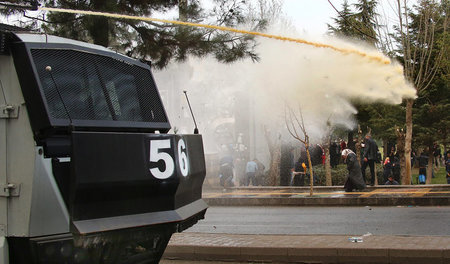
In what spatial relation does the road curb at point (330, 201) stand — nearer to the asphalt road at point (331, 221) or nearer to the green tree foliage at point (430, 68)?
the asphalt road at point (331, 221)

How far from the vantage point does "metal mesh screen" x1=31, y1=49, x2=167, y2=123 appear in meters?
4.84

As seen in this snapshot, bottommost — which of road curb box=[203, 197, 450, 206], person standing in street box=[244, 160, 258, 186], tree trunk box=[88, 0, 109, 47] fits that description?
road curb box=[203, 197, 450, 206]

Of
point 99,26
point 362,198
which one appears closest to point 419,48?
point 362,198

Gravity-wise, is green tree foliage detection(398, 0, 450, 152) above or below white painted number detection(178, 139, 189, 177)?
above

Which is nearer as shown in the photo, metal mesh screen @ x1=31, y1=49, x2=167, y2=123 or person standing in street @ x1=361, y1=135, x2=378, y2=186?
metal mesh screen @ x1=31, y1=49, x2=167, y2=123

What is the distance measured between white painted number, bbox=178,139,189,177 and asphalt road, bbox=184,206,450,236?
16.5 ft

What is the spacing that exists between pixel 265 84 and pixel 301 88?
7.98 feet

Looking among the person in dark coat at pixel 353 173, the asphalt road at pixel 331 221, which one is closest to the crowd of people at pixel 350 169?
the person in dark coat at pixel 353 173

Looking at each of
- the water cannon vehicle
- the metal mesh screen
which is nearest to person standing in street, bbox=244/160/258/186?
the metal mesh screen

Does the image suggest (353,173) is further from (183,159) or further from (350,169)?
(183,159)

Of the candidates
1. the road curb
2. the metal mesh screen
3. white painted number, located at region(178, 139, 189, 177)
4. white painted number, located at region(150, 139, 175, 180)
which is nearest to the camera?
the metal mesh screen

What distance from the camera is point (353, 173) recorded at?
1656 cm

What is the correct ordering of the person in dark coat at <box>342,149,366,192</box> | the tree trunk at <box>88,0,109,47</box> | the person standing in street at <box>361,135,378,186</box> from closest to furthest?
the tree trunk at <box>88,0,109,47</box>, the person in dark coat at <box>342,149,366,192</box>, the person standing in street at <box>361,135,378,186</box>

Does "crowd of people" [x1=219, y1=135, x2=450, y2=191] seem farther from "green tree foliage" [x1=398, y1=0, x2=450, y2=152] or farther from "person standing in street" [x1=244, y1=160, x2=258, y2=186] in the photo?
"green tree foliage" [x1=398, y1=0, x2=450, y2=152]
